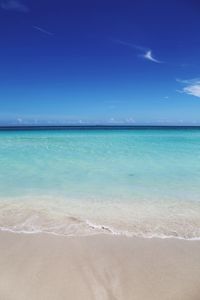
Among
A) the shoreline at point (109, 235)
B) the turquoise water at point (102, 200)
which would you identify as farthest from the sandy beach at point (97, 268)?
the turquoise water at point (102, 200)

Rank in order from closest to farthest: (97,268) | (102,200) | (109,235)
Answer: (97,268), (109,235), (102,200)

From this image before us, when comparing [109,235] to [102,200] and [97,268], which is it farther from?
[102,200]

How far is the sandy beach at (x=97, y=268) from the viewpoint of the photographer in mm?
1746

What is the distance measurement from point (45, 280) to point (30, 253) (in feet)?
1.49

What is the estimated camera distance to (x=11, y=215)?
3221mm

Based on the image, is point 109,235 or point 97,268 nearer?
point 97,268

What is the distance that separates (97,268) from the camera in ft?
6.71

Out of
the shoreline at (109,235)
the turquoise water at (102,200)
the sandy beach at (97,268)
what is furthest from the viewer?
the turquoise water at (102,200)

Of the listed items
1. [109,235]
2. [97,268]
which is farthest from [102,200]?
[97,268]

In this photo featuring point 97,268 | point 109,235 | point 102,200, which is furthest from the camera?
point 102,200

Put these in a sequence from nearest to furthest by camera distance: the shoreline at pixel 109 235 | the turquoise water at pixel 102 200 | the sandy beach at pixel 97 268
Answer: the sandy beach at pixel 97 268 < the shoreline at pixel 109 235 < the turquoise water at pixel 102 200

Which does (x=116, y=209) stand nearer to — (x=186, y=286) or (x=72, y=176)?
(x=186, y=286)

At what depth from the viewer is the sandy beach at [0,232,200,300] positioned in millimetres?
1746

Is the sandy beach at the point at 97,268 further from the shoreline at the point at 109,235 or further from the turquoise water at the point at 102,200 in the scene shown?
the turquoise water at the point at 102,200
